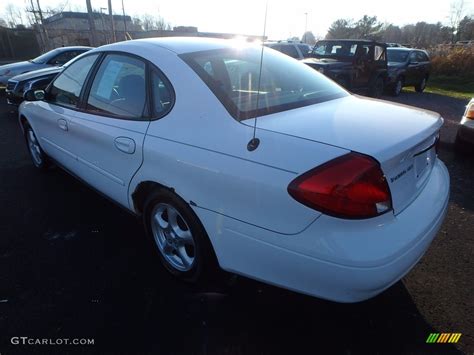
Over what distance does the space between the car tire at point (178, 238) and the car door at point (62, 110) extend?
1308 mm

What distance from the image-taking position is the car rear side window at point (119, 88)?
2.50m

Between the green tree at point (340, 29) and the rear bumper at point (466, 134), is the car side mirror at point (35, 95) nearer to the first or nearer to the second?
the rear bumper at point (466, 134)

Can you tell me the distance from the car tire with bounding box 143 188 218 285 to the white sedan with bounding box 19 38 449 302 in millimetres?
11

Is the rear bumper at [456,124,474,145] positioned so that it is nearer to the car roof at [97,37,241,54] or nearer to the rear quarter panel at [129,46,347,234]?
the car roof at [97,37,241,54]

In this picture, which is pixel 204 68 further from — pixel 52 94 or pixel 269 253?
pixel 52 94

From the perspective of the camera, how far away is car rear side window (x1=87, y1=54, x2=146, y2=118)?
2.50 m

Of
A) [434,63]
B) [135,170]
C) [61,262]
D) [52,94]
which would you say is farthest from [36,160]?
[434,63]

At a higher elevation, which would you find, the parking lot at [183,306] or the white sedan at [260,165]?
the white sedan at [260,165]

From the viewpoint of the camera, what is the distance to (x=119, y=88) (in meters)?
2.70

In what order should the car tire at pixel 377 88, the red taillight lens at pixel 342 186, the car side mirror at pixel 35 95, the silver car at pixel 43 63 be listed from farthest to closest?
the car tire at pixel 377 88 → the silver car at pixel 43 63 → the car side mirror at pixel 35 95 → the red taillight lens at pixel 342 186

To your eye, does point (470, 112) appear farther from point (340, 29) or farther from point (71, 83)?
point (340, 29)

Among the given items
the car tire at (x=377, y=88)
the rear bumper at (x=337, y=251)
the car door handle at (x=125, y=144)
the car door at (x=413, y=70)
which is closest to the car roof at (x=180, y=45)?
the car door handle at (x=125, y=144)

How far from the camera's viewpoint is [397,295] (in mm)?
2352

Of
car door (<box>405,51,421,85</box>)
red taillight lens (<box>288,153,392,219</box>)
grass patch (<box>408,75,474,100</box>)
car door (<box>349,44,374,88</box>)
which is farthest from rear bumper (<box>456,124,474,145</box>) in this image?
grass patch (<box>408,75,474,100</box>)
